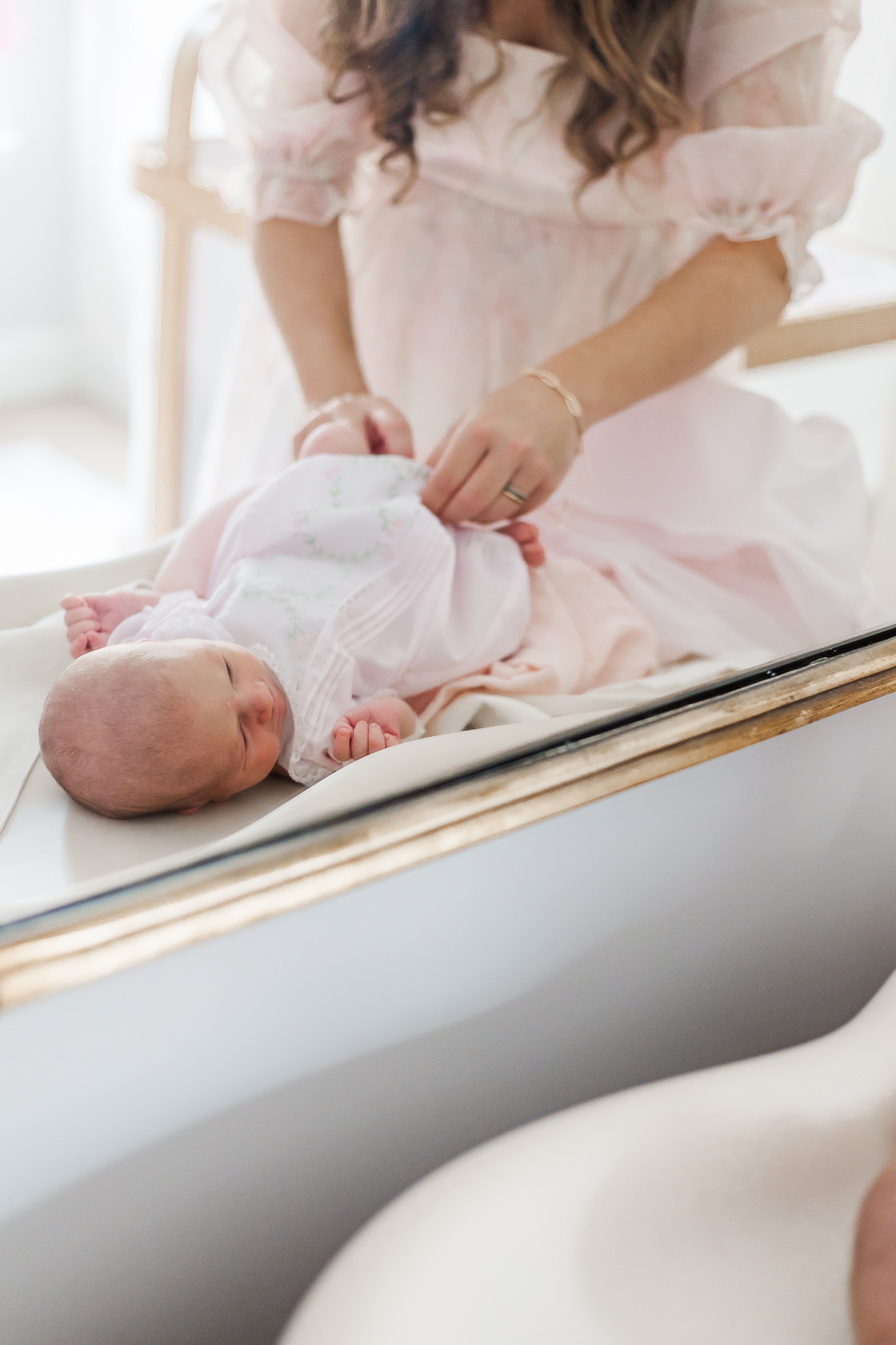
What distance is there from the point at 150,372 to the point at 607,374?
0.82ft

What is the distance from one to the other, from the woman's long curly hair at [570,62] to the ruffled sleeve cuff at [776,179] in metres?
0.03

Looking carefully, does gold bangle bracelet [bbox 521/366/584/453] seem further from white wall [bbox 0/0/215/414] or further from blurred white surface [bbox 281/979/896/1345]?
blurred white surface [bbox 281/979/896/1345]

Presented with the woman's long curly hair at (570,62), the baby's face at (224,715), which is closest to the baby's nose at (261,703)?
the baby's face at (224,715)

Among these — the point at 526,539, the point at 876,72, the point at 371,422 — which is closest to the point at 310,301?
the point at 371,422

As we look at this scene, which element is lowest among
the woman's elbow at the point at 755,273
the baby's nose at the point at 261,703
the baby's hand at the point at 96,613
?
the baby's nose at the point at 261,703

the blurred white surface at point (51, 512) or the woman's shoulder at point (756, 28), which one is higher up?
the woman's shoulder at point (756, 28)

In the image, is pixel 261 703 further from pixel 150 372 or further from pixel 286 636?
pixel 150 372

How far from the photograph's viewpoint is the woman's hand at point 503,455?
57 centimetres

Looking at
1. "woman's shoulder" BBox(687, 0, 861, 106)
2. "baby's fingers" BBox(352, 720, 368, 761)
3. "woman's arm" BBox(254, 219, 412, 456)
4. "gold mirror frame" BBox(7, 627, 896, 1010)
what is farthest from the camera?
"woman's arm" BBox(254, 219, 412, 456)

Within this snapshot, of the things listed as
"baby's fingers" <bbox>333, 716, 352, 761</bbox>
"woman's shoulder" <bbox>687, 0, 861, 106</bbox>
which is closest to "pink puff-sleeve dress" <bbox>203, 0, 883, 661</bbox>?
"woman's shoulder" <bbox>687, 0, 861, 106</bbox>

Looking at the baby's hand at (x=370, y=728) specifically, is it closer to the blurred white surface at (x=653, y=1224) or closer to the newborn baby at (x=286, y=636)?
the newborn baby at (x=286, y=636)

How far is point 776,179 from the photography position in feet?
1.98

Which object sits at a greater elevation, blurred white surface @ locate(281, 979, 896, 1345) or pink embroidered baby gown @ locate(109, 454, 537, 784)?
pink embroidered baby gown @ locate(109, 454, 537, 784)

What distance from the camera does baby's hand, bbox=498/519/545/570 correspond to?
596 mm
